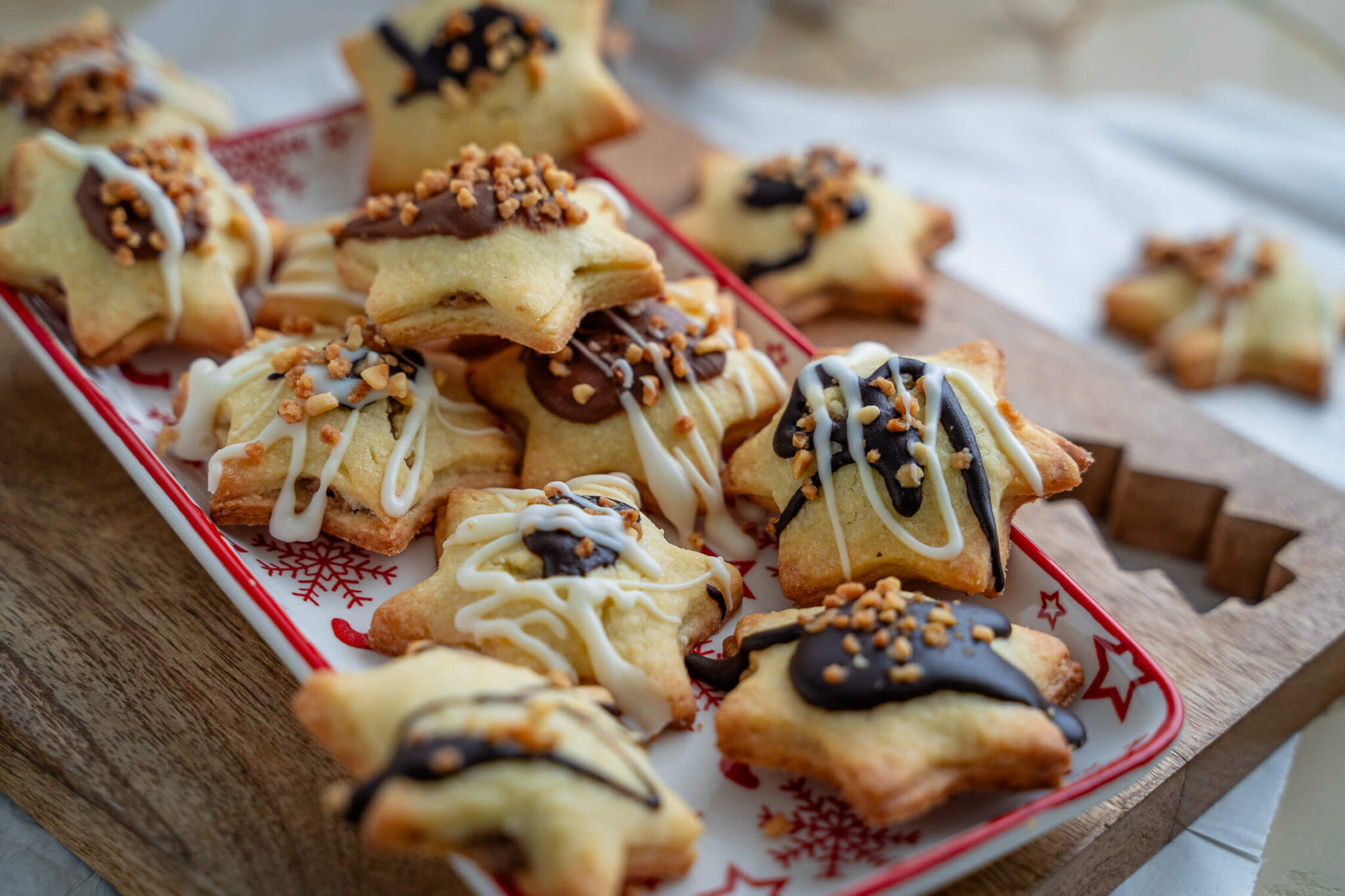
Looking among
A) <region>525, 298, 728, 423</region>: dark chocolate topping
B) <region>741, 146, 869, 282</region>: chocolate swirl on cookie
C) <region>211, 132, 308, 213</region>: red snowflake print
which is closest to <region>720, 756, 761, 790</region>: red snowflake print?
<region>525, 298, 728, 423</region>: dark chocolate topping

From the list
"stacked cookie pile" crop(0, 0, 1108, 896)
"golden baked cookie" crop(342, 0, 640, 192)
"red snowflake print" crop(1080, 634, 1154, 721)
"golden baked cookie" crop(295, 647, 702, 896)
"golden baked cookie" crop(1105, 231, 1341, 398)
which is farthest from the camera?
"golden baked cookie" crop(1105, 231, 1341, 398)

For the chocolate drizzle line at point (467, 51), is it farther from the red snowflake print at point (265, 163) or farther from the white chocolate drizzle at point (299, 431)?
the white chocolate drizzle at point (299, 431)

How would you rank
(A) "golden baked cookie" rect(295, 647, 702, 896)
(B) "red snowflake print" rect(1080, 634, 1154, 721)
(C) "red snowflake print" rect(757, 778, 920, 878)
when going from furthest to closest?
(B) "red snowflake print" rect(1080, 634, 1154, 721) → (C) "red snowflake print" rect(757, 778, 920, 878) → (A) "golden baked cookie" rect(295, 647, 702, 896)

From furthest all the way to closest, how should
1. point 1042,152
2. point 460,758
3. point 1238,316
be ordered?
point 1042,152
point 1238,316
point 460,758

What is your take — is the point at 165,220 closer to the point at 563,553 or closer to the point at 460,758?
the point at 563,553

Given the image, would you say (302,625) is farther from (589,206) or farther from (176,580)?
(589,206)

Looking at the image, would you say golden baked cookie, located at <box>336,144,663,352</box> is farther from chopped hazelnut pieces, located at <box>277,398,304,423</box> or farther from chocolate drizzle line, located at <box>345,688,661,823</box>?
chocolate drizzle line, located at <box>345,688,661,823</box>

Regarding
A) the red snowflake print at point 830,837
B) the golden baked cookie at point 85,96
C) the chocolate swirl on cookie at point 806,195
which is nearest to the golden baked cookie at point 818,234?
the chocolate swirl on cookie at point 806,195

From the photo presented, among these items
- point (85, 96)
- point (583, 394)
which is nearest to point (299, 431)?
point (583, 394)
